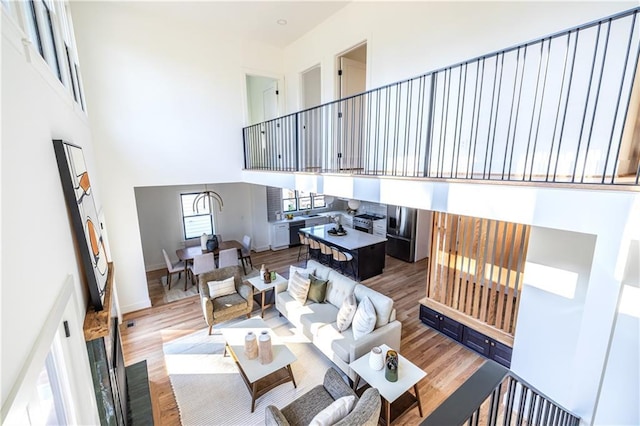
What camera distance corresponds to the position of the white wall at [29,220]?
95 centimetres

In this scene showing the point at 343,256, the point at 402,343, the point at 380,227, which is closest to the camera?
the point at 402,343

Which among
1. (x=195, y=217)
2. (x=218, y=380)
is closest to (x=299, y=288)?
(x=218, y=380)

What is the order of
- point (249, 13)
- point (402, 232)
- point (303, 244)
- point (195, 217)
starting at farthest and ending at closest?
1. point (303, 244)
2. point (195, 217)
3. point (402, 232)
4. point (249, 13)

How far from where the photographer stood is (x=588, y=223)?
189 cm

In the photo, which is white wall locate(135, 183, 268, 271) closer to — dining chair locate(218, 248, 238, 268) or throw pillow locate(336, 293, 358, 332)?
dining chair locate(218, 248, 238, 268)

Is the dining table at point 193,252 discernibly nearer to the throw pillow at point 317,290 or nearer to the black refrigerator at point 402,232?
the throw pillow at point 317,290

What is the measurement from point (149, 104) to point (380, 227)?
21.8ft

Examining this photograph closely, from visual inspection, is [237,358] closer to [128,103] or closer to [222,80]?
[128,103]

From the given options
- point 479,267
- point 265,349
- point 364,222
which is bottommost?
point 265,349

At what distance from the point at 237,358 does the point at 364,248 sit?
3965 millimetres

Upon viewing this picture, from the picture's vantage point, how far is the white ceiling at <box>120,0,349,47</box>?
15.8 ft

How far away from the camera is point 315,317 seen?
446 centimetres

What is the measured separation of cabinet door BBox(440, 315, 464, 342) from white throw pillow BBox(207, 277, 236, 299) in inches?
149

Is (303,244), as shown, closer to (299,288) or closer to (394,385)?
(299,288)
